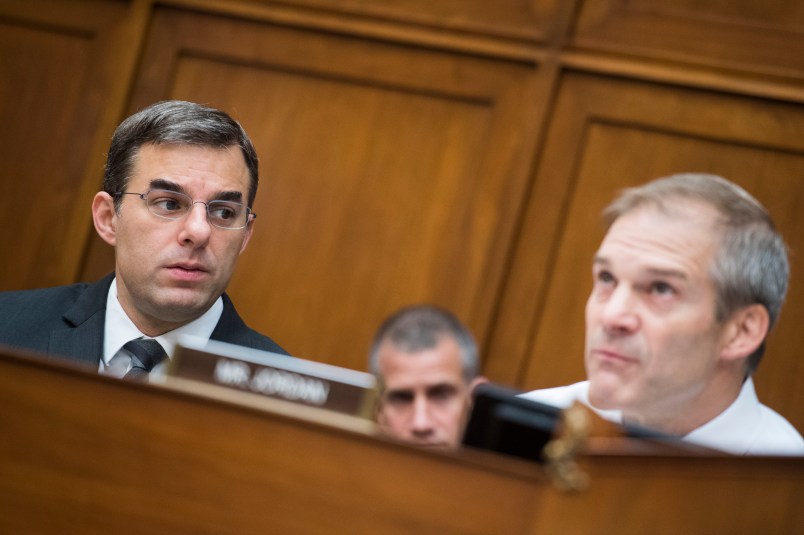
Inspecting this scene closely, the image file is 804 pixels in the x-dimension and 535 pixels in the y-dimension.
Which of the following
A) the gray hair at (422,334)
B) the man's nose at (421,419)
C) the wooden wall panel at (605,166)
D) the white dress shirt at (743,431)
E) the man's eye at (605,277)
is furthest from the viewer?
the wooden wall panel at (605,166)

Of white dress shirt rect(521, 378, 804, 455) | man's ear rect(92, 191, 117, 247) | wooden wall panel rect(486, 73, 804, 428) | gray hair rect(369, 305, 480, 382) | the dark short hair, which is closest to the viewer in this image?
gray hair rect(369, 305, 480, 382)

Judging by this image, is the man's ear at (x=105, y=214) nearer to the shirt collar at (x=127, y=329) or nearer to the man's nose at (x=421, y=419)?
the shirt collar at (x=127, y=329)

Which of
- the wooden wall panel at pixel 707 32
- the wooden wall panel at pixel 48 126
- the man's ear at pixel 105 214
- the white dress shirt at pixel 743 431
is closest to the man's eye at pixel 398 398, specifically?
the white dress shirt at pixel 743 431

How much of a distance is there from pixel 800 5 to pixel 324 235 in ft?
4.78

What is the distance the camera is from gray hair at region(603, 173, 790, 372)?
212 cm

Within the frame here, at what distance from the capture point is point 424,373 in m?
1.71

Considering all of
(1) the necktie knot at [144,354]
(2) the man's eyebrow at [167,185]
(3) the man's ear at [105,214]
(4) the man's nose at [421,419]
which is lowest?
(1) the necktie knot at [144,354]

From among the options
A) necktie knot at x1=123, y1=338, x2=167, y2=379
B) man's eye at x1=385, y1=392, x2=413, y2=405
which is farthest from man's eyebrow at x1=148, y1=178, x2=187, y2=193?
man's eye at x1=385, y1=392, x2=413, y2=405

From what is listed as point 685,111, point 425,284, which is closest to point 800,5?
point 685,111

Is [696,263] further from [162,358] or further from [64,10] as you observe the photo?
[64,10]

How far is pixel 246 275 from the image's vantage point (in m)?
3.40

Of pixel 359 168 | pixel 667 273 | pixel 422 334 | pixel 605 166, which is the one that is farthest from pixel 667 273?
pixel 359 168

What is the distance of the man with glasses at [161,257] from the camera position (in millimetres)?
2191

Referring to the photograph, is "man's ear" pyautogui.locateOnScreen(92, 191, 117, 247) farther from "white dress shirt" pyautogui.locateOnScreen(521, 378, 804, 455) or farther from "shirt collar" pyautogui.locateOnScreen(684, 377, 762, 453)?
"shirt collar" pyautogui.locateOnScreen(684, 377, 762, 453)
